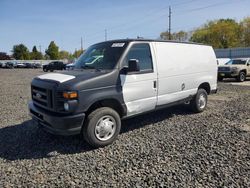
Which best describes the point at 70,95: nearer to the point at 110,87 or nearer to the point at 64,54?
the point at 110,87

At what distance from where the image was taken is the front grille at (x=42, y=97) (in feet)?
13.6

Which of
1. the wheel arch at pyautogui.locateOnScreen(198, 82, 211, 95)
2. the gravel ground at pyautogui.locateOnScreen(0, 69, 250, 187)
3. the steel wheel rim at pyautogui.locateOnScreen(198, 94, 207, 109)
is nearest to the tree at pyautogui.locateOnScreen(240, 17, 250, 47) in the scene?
the wheel arch at pyautogui.locateOnScreen(198, 82, 211, 95)

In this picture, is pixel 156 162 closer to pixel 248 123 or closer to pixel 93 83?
pixel 93 83

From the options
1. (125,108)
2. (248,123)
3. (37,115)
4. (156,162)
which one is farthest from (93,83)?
(248,123)

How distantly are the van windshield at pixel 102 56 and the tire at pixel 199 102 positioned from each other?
2987 millimetres

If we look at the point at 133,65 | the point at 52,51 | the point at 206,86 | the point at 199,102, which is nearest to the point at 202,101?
the point at 199,102

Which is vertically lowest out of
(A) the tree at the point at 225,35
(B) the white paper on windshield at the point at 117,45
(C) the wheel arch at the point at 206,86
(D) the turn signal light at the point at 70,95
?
(C) the wheel arch at the point at 206,86

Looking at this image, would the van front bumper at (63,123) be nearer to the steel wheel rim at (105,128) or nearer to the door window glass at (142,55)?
the steel wheel rim at (105,128)

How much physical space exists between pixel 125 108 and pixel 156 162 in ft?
4.34

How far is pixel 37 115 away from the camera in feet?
14.9

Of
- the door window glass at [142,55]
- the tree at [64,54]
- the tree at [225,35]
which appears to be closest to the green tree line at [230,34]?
the tree at [225,35]

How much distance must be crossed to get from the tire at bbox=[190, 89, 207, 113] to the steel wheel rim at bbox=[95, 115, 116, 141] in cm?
310

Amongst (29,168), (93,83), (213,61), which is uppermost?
(213,61)

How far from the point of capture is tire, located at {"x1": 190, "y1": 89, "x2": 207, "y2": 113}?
668cm
